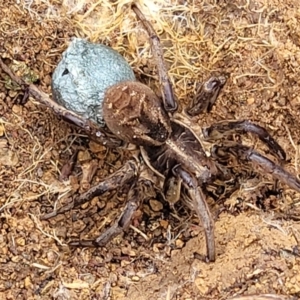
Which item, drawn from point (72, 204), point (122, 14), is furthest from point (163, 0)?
point (72, 204)

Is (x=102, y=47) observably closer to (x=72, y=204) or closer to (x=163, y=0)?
(x=163, y=0)

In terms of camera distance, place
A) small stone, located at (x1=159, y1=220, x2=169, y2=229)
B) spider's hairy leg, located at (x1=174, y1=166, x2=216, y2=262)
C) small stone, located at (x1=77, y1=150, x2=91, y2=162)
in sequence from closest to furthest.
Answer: spider's hairy leg, located at (x1=174, y1=166, x2=216, y2=262), small stone, located at (x1=159, y1=220, x2=169, y2=229), small stone, located at (x1=77, y1=150, x2=91, y2=162)

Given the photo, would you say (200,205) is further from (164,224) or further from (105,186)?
(105,186)

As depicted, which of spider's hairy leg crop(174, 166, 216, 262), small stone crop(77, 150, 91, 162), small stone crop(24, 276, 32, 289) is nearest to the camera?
spider's hairy leg crop(174, 166, 216, 262)

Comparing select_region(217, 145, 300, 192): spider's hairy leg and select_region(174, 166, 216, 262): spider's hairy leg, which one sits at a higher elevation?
select_region(174, 166, 216, 262): spider's hairy leg

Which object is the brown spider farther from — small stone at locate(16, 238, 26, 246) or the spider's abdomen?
small stone at locate(16, 238, 26, 246)

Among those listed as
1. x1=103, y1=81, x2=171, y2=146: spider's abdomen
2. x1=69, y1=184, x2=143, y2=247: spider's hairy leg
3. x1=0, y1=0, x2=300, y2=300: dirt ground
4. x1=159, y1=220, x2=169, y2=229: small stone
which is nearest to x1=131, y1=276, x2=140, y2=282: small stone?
x1=0, y1=0, x2=300, y2=300: dirt ground
